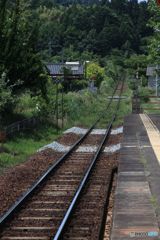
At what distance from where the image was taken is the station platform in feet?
30.8

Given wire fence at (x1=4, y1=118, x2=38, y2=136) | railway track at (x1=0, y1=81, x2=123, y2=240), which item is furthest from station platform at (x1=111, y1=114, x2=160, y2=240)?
wire fence at (x1=4, y1=118, x2=38, y2=136)

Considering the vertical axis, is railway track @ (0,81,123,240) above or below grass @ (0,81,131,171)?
above

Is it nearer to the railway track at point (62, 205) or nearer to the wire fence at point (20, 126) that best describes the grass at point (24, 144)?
the wire fence at point (20, 126)

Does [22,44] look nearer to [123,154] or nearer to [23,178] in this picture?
[123,154]

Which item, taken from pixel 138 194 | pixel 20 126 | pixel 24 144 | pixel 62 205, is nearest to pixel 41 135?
pixel 20 126

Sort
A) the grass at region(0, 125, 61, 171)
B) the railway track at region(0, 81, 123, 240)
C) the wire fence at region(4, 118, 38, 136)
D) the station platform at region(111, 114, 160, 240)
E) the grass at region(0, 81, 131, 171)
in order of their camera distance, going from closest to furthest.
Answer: the station platform at region(111, 114, 160, 240) → the railway track at region(0, 81, 123, 240) → the grass at region(0, 125, 61, 171) → the grass at region(0, 81, 131, 171) → the wire fence at region(4, 118, 38, 136)

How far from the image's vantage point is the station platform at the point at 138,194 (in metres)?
9.38

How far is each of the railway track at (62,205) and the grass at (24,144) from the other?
1794 mm

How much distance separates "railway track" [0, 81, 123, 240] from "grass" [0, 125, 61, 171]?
1.79 meters

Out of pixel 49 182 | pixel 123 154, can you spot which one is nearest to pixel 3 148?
pixel 123 154

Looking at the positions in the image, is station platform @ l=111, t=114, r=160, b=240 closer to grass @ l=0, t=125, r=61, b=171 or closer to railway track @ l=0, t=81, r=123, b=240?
railway track @ l=0, t=81, r=123, b=240

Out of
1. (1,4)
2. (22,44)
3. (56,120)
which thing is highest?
(1,4)

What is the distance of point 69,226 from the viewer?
36.7 ft

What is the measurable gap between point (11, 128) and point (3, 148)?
4789 mm
